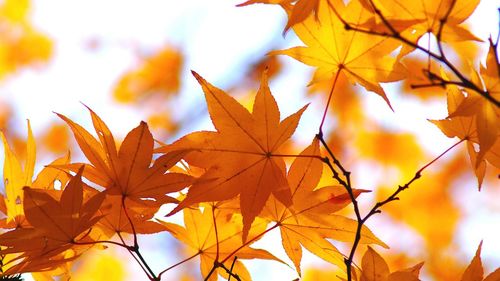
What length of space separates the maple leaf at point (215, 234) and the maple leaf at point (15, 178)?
21 cm

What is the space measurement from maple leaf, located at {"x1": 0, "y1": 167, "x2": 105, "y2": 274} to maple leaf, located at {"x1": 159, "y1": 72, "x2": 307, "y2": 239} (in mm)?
112

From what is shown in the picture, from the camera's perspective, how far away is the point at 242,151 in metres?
0.75

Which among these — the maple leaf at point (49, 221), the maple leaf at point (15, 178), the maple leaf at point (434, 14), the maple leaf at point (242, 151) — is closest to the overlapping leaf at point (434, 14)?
the maple leaf at point (434, 14)

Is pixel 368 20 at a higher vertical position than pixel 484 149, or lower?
higher

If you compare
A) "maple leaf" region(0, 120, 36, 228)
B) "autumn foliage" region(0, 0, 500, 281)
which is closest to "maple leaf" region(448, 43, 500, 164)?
"autumn foliage" region(0, 0, 500, 281)

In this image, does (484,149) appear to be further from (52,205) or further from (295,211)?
(52,205)

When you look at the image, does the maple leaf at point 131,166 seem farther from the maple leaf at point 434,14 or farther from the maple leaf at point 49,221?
the maple leaf at point 434,14

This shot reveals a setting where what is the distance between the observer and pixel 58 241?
73 cm

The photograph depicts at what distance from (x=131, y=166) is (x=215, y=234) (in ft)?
0.63

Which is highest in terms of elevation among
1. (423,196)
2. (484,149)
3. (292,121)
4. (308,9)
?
(308,9)

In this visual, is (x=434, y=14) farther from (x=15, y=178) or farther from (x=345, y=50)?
(x=15, y=178)

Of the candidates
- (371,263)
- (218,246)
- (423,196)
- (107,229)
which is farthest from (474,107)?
(423,196)

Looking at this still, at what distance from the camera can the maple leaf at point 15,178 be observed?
0.83 m

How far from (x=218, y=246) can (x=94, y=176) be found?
7.8 inches
